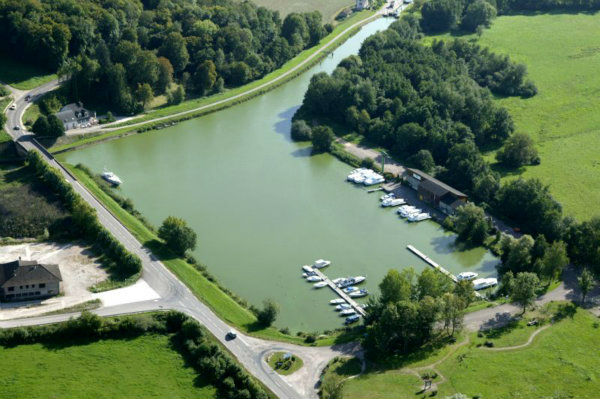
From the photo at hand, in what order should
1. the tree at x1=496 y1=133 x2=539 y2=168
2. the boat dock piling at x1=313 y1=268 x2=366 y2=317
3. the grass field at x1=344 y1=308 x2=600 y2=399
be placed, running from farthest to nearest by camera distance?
the tree at x1=496 y1=133 x2=539 y2=168 → the boat dock piling at x1=313 y1=268 x2=366 y2=317 → the grass field at x1=344 y1=308 x2=600 y2=399

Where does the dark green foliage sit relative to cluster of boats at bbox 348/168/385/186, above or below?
above

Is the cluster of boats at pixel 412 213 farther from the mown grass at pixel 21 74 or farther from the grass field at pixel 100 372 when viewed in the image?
the mown grass at pixel 21 74

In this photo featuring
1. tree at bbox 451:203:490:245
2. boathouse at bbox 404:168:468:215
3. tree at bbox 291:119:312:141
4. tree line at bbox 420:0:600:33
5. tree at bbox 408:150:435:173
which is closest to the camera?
tree at bbox 451:203:490:245

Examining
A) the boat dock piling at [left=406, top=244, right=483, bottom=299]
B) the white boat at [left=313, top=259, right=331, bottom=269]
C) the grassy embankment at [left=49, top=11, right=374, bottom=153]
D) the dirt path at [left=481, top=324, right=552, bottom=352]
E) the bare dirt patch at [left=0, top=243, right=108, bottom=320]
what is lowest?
the dirt path at [left=481, top=324, right=552, bottom=352]

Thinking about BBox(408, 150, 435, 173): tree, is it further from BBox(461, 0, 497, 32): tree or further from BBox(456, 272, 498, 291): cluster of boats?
BBox(461, 0, 497, 32): tree

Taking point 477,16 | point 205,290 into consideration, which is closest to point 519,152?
point 205,290

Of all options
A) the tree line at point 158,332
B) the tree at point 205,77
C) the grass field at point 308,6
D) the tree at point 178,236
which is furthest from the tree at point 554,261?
the grass field at point 308,6

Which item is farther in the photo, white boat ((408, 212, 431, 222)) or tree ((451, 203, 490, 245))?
white boat ((408, 212, 431, 222))

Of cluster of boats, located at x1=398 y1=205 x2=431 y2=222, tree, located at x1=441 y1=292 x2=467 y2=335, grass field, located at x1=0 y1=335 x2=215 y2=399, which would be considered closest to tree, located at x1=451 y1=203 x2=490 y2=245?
cluster of boats, located at x1=398 y1=205 x2=431 y2=222
